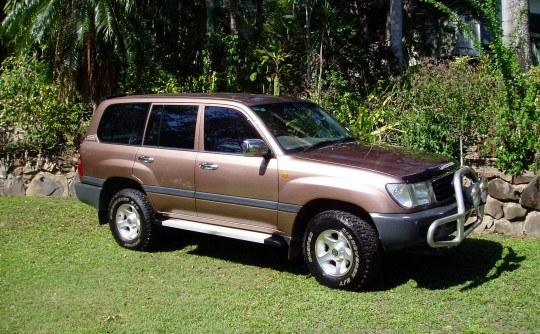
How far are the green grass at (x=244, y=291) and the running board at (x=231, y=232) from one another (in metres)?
0.43

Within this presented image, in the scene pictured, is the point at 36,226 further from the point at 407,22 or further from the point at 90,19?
the point at 407,22

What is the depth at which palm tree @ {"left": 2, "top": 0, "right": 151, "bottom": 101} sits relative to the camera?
9680mm

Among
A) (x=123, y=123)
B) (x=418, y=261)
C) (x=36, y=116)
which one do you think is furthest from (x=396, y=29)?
(x=36, y=116)

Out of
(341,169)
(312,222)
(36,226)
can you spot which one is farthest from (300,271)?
(36,226)

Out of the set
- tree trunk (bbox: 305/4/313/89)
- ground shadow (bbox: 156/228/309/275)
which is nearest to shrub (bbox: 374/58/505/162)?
ground shadow (bbox: 156/228/309/275)

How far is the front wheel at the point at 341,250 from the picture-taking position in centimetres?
558

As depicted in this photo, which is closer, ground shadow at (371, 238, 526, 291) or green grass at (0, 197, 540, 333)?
green grass at (0, 197, 540, 333)

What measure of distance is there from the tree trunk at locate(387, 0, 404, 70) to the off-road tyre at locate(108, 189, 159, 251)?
6.85 meters

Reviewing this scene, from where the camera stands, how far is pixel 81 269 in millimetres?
6895

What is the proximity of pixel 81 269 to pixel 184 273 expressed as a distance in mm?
1222

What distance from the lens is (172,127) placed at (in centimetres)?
710

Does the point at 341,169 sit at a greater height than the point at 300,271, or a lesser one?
greater

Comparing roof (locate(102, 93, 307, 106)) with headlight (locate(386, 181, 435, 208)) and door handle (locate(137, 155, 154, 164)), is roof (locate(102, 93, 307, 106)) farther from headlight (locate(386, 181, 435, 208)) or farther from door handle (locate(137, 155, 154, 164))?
headlight (locate(386, 181, 435, 208))

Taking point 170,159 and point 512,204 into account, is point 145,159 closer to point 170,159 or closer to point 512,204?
point 170,159
